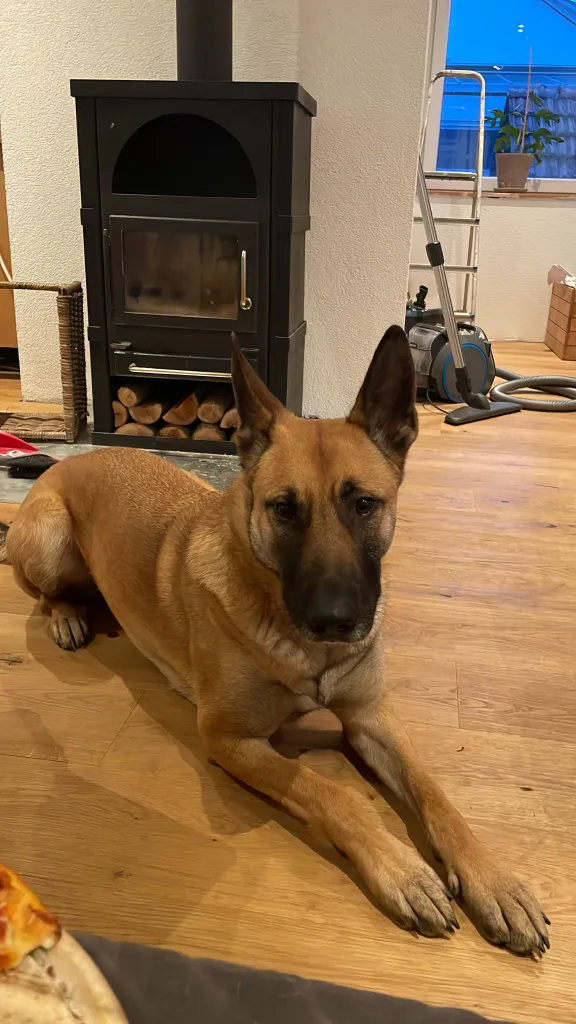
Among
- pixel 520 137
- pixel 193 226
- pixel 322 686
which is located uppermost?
pixel 520 137

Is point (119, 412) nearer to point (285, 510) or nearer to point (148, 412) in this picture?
point (148, 412)

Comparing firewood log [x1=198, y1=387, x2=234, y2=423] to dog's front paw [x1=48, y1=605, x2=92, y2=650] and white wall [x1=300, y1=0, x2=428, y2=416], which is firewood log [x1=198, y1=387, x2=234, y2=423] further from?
dog's front paw [x1=48, y1=605, x2=92, y2=650]

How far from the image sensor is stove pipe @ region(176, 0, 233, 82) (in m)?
2.89

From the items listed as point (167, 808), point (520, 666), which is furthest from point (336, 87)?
point (167, 808)

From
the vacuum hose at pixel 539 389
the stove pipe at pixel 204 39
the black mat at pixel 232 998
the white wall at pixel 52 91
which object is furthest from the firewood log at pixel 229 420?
the black mat at pixel 232 998

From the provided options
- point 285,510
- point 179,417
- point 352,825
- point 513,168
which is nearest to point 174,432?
point 179,417

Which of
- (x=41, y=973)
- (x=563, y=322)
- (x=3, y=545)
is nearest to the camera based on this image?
(x=41, y=973)

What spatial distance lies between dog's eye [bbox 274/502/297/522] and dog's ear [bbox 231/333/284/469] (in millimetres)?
128

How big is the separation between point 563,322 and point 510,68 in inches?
82.5

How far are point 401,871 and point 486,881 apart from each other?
0.13 meters

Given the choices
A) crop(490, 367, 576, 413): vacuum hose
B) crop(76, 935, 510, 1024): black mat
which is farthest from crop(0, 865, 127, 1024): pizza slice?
crop(490, 367, 576, 413): vacuum hose

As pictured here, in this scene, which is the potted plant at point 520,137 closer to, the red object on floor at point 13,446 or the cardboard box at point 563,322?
the cardboard box at point 563,322

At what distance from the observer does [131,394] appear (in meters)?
3.21

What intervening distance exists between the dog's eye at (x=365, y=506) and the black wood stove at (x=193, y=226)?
180 cm
